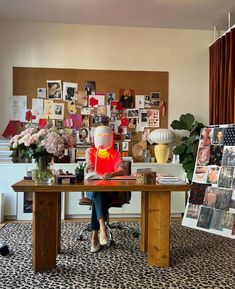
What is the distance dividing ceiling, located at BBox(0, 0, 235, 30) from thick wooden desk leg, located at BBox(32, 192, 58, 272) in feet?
7.67

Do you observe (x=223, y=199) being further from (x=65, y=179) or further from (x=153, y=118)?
(x=65, y=179)

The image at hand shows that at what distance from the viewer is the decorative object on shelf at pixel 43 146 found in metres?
2.27

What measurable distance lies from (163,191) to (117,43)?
266 cm

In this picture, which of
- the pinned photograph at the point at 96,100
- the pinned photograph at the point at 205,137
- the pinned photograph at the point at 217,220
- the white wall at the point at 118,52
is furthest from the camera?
the pinned photograph at the point at 96,100

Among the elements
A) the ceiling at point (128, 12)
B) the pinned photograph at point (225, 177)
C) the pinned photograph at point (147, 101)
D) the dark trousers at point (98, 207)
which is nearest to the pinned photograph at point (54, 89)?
the ceiling at point (128, 12)

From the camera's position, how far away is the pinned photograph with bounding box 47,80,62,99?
420cm

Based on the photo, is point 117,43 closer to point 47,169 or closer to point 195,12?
point 195,12

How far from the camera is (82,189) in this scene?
2.15m

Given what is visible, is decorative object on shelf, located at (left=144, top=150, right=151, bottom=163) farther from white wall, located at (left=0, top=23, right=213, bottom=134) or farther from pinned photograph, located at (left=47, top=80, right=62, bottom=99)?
pinned photograph, located at (left=47, top=80, right=62, bottom=99)

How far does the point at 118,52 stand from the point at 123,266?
2935mm

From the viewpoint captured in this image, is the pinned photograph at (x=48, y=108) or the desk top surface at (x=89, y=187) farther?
the pinned photograph at (x=48, y=108)

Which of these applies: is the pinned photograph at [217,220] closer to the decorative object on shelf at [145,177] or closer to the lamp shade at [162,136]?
the lamp shade at [162,136]

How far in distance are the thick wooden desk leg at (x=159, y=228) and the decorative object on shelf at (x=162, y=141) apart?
5.71ft

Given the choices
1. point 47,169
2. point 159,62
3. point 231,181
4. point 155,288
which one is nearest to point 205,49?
point 159,62
